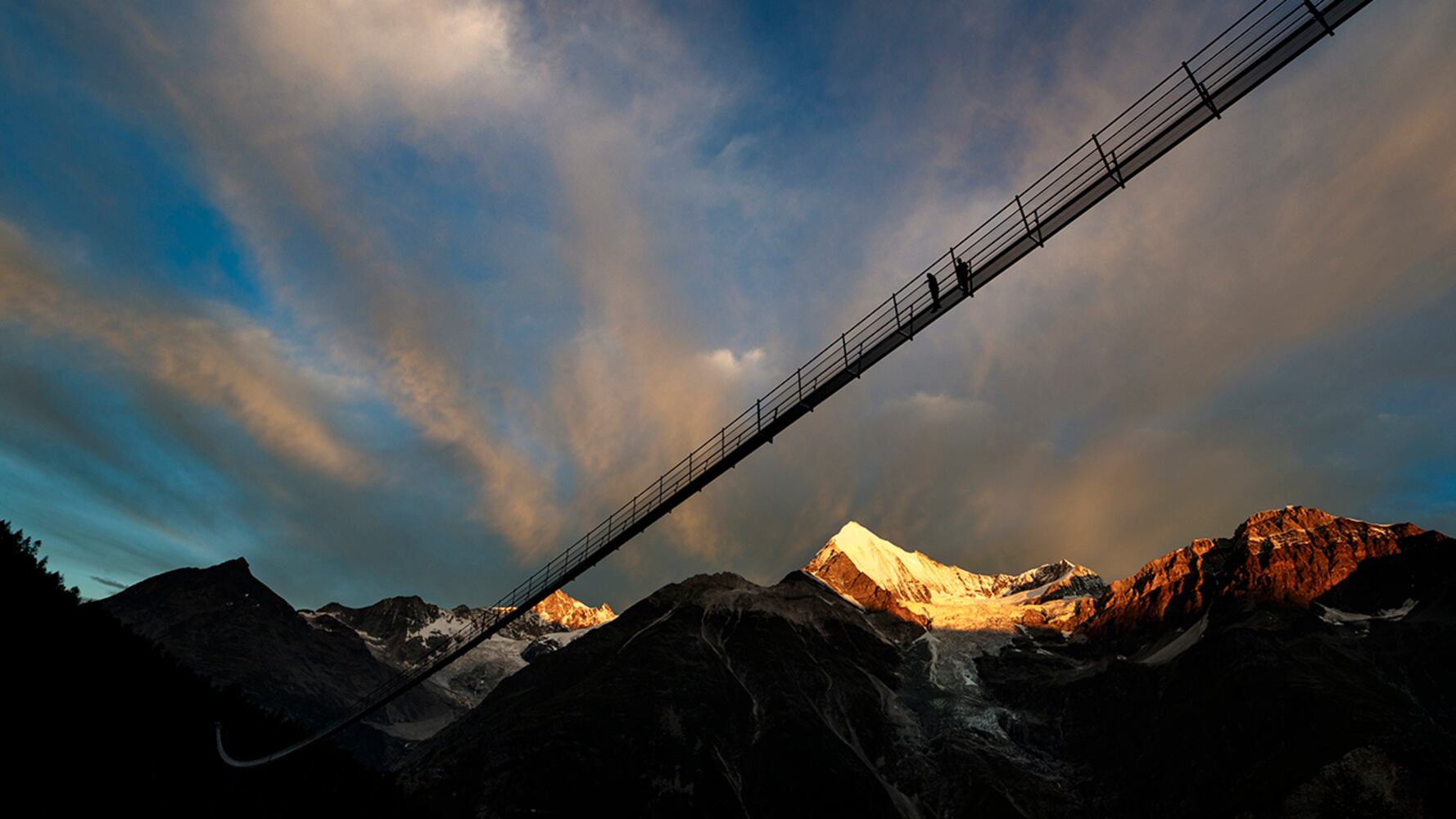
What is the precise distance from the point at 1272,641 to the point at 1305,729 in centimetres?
3044

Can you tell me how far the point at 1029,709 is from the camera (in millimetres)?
159500

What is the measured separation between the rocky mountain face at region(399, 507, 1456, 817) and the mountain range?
0.42 m

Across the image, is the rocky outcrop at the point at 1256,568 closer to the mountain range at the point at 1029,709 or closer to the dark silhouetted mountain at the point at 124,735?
the mountain range at the point at 1029,709

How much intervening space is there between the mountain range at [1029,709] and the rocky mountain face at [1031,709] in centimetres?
42

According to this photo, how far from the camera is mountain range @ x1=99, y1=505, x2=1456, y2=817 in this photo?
340 ft

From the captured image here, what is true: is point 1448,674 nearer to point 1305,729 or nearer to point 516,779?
point 1305,729

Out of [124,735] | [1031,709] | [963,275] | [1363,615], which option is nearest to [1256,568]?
[1363,615]

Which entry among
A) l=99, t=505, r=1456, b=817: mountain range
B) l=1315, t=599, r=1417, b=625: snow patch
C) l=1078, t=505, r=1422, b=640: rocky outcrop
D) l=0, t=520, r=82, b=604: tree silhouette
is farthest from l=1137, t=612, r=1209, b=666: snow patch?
l=0, t=520, r=82, b=604: tree silhouette

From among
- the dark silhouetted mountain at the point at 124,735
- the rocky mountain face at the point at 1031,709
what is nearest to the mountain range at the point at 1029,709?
the rocky mountain face at the point at 1031,709

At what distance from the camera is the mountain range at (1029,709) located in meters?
104

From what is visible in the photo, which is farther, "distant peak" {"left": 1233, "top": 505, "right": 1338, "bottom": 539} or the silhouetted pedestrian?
"distant peak" {"left": 1233, "top": 505, "right": 1338, "bottom": 539}

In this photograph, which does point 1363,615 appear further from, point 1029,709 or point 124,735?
point 124,735

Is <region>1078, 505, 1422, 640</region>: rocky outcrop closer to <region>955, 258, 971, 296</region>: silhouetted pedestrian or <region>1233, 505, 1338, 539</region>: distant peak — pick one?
<region>1233, 505, 1338, 539</region>: distant peak

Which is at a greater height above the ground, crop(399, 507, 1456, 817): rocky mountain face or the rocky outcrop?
the rocky outcrop
